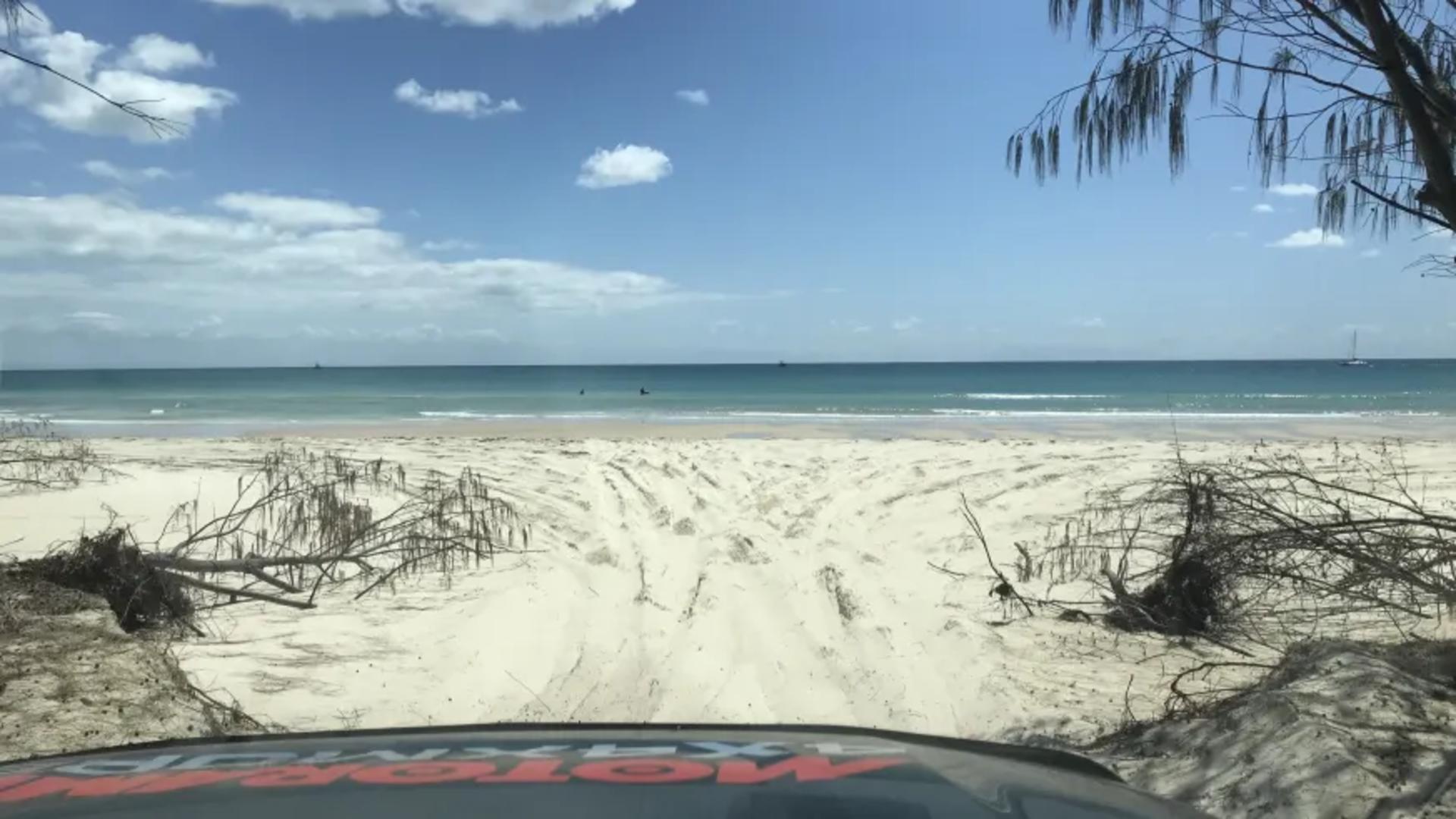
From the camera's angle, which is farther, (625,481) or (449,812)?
(625,481)

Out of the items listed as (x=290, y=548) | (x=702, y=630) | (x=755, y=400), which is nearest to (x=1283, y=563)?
(x=702, y=630)

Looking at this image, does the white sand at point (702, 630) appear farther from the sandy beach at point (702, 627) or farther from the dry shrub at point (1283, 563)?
the dry shrub at point (1283, 563)

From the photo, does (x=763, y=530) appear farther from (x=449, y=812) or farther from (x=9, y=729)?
(x=449, y=812)

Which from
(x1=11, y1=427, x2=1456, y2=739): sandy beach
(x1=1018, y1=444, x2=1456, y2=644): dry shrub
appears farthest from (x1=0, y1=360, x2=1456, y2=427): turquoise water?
(x1=1018, y1=444, x2=1456, y2=644): dry shrub

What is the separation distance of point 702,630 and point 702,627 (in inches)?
2.8

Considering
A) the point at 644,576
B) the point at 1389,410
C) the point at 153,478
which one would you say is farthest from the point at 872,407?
the point at 644,576

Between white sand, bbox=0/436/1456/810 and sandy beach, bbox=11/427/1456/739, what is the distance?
2 cm

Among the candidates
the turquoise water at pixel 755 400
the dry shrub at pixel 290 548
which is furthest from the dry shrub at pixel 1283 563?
the turquoise water at pixel 755 400

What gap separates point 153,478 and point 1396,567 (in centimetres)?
1423

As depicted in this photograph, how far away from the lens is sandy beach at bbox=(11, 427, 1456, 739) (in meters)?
5.30

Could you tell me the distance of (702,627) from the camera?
6805mm

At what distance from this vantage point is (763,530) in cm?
1017

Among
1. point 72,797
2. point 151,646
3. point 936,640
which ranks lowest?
point 936,640

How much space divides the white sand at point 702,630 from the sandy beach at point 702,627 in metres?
0.02
